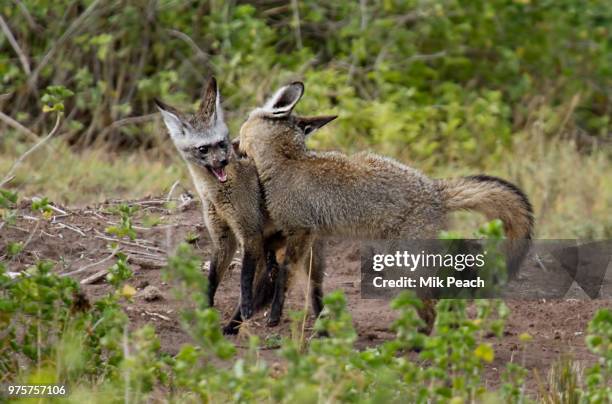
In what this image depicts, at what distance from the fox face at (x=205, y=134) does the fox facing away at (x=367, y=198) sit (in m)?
0.36

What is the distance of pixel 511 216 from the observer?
6.73 meters

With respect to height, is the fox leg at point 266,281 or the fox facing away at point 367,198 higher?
the fox facing away at point 367,198

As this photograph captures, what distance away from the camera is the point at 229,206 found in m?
6.88

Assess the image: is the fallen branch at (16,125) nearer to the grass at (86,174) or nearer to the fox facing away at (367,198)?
the grass at (86,174)

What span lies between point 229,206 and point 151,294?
2.51 feet

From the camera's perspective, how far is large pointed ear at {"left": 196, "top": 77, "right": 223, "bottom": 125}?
22.7ft

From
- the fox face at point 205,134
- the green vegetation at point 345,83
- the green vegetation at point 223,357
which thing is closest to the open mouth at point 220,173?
the fox face at point 205,134

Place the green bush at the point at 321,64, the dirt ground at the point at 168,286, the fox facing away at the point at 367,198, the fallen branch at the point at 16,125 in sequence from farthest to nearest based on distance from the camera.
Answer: the green bush at the point at 321,64
the fallen branch at the point at 16,125
the fox facing away at the point at 367,198
the dirt ground at the point at 168,286

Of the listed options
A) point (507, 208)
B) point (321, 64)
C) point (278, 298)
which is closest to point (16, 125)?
point (278, 298)

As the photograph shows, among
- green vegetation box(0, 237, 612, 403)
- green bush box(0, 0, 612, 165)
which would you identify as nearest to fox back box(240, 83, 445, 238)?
green vegetation box(0, 237, 612, 403)

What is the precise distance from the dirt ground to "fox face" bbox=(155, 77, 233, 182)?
0.53 metres

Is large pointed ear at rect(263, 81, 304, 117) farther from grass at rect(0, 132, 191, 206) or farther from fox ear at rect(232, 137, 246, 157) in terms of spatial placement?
grass at rect(0, 132, 191, 206)

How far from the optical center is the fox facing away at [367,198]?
6.71 m

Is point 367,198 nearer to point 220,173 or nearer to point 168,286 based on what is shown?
point 220,173
